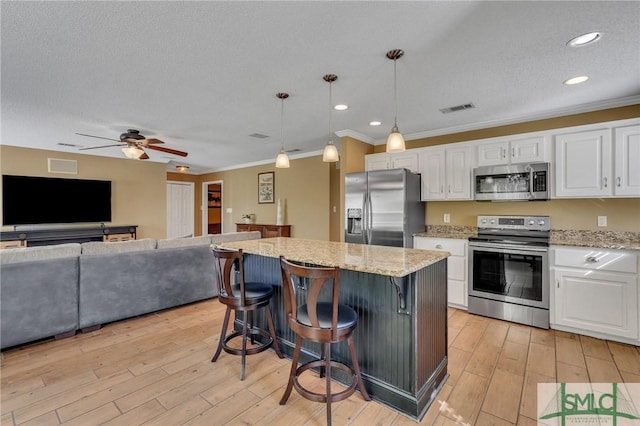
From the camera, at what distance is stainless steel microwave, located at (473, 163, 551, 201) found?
3.33 m

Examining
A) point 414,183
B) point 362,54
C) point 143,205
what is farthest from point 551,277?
point 143,205

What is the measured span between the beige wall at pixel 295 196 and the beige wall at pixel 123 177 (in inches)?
70.4

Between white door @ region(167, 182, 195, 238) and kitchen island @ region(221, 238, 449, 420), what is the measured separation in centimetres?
712

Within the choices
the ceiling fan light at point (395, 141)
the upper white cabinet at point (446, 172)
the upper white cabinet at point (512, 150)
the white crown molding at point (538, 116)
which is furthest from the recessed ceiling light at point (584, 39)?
the upper white cabinet at point (446, 172)

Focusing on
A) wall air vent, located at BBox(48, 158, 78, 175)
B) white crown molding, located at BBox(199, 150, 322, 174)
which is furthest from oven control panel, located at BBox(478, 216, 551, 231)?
wall air vent, located at BBox(48, 158, 78, 175)

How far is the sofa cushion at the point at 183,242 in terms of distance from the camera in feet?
11.7

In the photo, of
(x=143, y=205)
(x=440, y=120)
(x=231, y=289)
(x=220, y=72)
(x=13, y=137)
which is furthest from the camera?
(x=143, y=205)

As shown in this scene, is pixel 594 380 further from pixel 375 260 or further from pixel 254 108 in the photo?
pixel 254 108

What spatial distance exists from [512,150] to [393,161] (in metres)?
1.50

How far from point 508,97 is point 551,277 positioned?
1.93 metres

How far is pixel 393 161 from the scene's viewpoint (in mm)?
4418

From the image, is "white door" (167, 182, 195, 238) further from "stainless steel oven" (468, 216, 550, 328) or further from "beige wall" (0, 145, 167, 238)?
"stainless steel oven" (468, 216, 550, 328)

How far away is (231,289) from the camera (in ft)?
Answer: 7.64

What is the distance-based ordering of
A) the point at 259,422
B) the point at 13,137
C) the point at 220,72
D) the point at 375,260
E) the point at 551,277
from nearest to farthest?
1. the point at 259,422
2. the point at 375,260
3. the point at 220,72
4. the point at 551,277
5. the point at 13,137
